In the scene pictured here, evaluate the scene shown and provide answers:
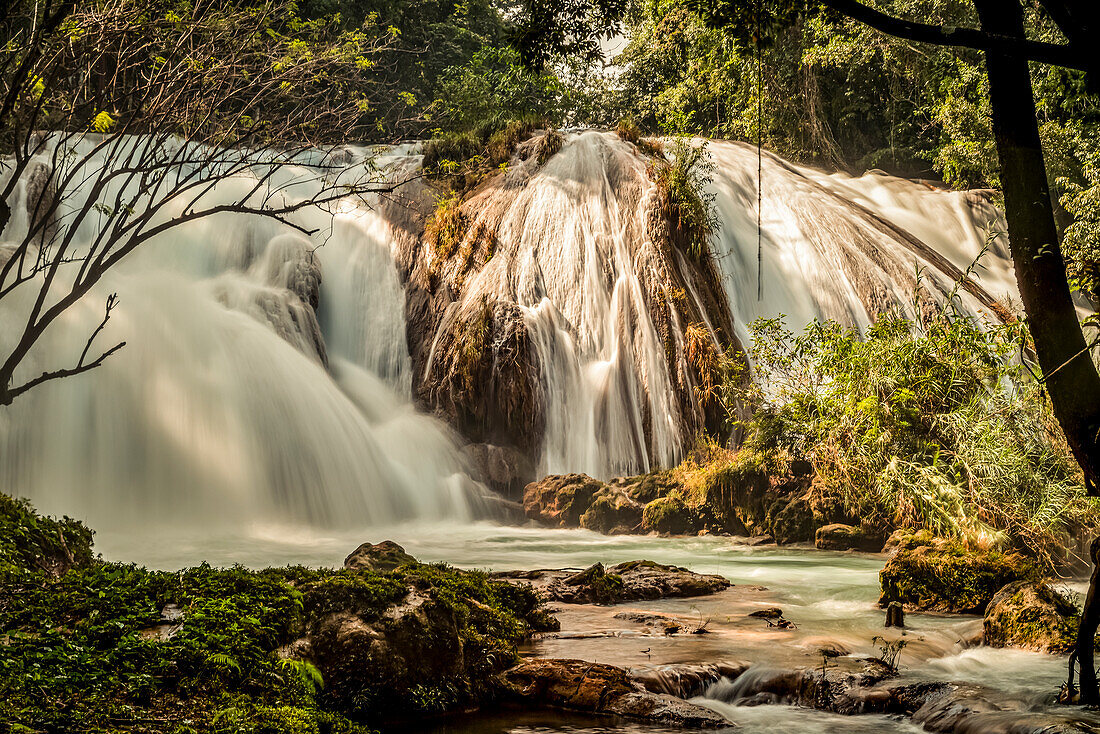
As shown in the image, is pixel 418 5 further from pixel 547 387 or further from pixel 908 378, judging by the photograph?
pixel 908 378

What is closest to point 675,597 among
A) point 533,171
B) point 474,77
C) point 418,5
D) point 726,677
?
point 726,677

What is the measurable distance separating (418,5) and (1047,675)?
1117 inches

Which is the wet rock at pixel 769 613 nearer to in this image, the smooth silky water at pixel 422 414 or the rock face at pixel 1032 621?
the smooth silky water at pixel 422 414

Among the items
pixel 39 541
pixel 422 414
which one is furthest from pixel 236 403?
pixel 39 541

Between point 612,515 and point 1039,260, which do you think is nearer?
point 1039,260

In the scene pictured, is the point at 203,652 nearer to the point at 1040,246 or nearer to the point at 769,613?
the point at 1040,246

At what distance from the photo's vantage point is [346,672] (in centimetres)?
404

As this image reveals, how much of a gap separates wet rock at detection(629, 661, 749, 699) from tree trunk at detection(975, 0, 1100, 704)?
1.79 meters

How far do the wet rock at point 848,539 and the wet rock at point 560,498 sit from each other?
3.78 m

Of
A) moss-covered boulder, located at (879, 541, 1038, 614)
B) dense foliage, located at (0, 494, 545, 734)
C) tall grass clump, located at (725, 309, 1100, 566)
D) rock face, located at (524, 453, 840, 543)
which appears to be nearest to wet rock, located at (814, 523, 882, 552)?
tall grass clump, located at (725, 309, 1100, 566)

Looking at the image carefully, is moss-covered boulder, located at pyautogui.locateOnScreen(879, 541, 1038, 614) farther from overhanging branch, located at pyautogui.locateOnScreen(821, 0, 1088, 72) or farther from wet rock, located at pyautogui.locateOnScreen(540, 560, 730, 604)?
overhanging branch, located at pyautogui.locateOnScreen(821, 0, 1088, 72)

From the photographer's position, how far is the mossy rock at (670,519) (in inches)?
494

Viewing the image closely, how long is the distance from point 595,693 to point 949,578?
4.30 m

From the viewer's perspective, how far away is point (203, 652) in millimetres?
3404
